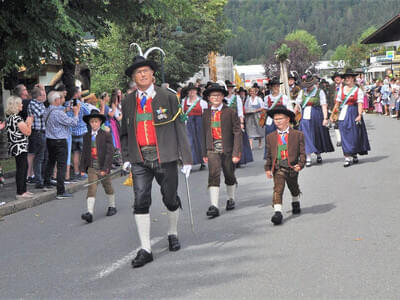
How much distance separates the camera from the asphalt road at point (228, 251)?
17.0ft

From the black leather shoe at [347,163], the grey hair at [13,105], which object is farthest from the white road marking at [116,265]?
the black leather shoe at [347,163]

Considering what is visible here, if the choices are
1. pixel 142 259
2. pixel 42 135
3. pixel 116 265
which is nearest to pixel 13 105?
pixel 42 135

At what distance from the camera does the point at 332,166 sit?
1297 centimetres

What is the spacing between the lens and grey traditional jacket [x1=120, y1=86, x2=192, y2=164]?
21.1 feet

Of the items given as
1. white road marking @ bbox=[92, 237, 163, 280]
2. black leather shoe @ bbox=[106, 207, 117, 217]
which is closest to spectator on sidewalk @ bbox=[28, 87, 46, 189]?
black leather shoe @ bbox=[106, 207, 117, 217]

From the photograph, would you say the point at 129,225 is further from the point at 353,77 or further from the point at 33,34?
the point at 353,77

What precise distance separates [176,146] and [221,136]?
2.39 meters

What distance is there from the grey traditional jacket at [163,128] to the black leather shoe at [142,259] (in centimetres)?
87

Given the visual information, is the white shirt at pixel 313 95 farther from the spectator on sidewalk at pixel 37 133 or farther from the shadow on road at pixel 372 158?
the spectator on sidewalk at pixel 37 133

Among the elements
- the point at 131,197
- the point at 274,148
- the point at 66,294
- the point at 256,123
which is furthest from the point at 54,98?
the point at 256,123

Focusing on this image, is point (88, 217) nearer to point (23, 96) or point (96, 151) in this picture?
point (96, 151)

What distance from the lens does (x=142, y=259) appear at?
612 centimetres

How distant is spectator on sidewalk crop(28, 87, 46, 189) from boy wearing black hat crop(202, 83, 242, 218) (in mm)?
4342

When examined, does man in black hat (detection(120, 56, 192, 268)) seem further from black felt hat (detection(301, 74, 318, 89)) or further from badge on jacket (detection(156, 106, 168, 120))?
black felt hat (detection(301, 74, 318, 89))
